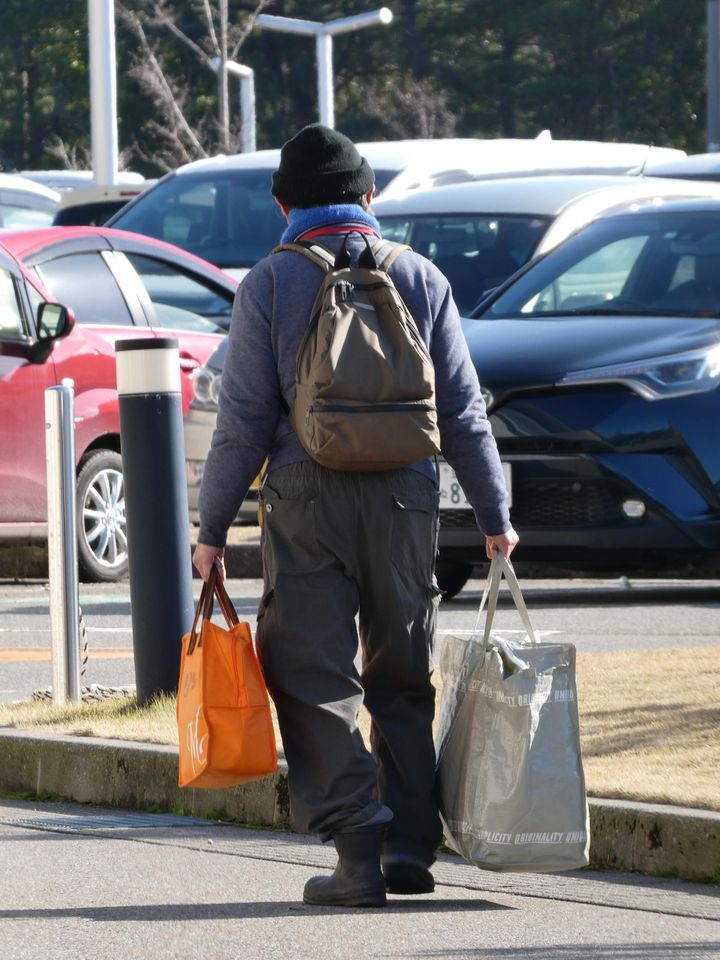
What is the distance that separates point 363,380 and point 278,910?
1110 millimetres

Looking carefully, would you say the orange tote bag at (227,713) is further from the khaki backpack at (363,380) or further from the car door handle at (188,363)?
the car door handle at (188,363)

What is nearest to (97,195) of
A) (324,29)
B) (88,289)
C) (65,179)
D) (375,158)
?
(375,158)

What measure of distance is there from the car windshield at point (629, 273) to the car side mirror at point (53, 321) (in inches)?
74.4

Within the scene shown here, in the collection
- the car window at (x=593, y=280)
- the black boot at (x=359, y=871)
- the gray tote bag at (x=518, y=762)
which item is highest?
the car window at (x=593, y=280)

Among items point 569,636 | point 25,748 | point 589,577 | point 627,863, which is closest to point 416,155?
point 589,577

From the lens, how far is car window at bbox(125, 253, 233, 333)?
1108cm

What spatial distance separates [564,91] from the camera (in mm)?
56875

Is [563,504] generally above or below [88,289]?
below

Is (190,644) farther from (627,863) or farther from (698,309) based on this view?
(698,309)

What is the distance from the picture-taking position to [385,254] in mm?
4422

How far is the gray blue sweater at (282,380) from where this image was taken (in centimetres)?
438

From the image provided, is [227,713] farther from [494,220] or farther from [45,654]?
[494,220]

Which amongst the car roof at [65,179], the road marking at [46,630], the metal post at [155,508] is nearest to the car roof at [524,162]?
the road marking at [46,630]

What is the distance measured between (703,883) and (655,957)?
73 centimetres
